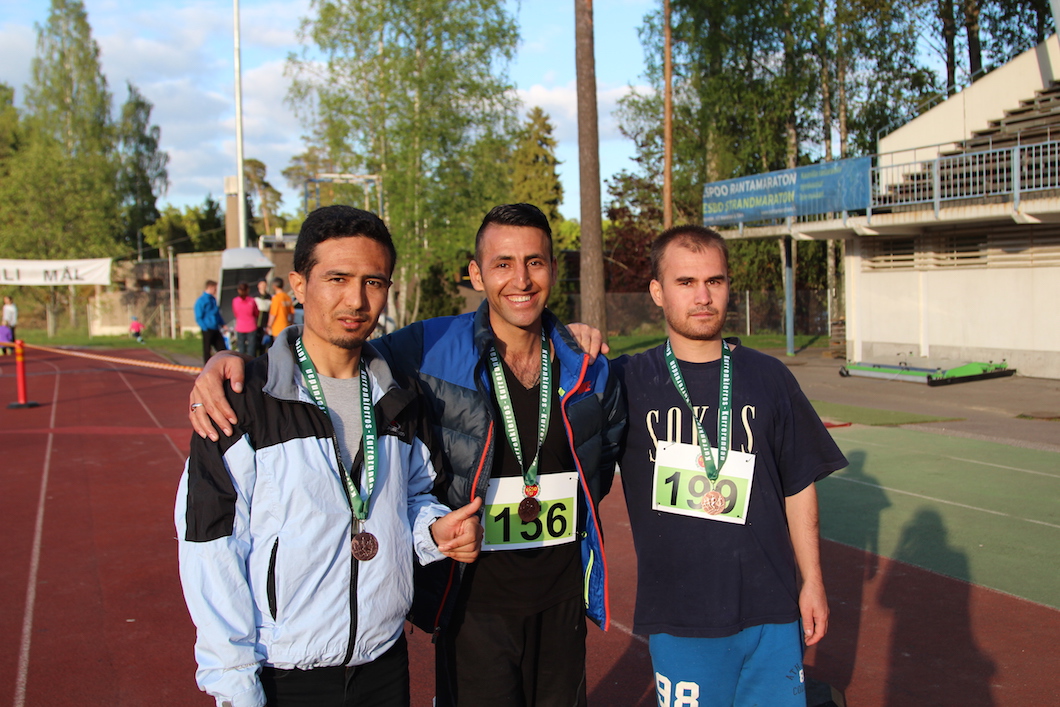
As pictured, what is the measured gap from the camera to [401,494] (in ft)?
7.90

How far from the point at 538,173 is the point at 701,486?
65762 mm

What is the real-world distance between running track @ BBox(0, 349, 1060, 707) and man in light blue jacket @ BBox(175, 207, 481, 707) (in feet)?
7.29

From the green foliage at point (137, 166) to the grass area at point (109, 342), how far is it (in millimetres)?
10557

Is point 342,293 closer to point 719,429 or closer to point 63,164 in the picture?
point 719,429

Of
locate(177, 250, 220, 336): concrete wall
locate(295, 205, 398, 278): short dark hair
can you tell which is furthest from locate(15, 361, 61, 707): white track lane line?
locate(177, 250, 220, 336): concrete wall

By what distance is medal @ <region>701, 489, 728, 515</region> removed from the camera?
9.04 ft

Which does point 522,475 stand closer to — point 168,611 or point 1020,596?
point 168,611

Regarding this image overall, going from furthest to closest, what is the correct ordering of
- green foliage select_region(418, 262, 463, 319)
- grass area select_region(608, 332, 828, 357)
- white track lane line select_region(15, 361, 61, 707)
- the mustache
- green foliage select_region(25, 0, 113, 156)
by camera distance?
green foliage select_region(25, 0, 113, 156) → green foliage select_region(418, 262, 463, 319) → grass area select_region(608, 332, 828, 357) → white track lane line select_region(15, 361, 61, 707) → the mustache

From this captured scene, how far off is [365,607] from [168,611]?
3.79m

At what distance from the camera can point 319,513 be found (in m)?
2.19

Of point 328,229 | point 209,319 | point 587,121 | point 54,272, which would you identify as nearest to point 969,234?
point 587,121

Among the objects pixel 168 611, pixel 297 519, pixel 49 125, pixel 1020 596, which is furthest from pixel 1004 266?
pixel 49 125

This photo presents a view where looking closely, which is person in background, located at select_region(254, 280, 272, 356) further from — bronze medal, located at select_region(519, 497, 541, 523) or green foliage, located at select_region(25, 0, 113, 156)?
green foliage, located at select_region(25, 0, 113, 156)

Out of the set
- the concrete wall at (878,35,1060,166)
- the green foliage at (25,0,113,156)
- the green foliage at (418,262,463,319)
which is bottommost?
the green foliage at (418,262,463,319)
